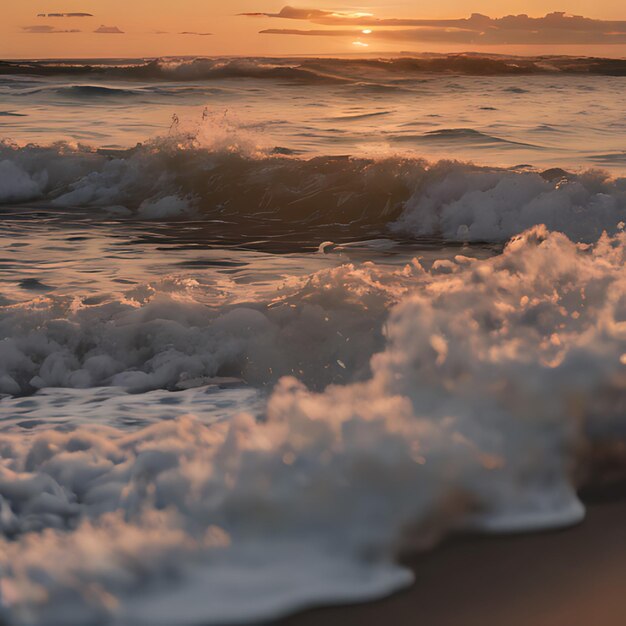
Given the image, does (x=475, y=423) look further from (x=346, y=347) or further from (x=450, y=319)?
(x=346, y=347)

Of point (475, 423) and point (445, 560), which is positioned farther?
point (475, 423)

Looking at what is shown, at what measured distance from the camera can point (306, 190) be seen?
Answer: 11.5 metres

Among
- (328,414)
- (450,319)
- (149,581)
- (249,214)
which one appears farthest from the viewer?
(249,214)

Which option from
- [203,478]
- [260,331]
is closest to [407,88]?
[260,331]

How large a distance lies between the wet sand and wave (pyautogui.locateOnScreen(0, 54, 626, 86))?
3576cm

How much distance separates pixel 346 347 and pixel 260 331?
494mm

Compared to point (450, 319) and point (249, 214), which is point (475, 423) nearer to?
point (450, 319)

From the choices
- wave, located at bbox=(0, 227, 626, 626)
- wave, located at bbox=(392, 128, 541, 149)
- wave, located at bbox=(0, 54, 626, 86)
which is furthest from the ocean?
wave, located at bbox=(0, 54, 626, 86)

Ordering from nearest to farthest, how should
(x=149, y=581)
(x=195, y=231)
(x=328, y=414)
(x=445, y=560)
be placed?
(x=149, y=581), (x=445, y=560), (x=328, y=414), (x=195, y=231)

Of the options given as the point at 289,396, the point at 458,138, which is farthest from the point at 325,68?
the point at 289,396

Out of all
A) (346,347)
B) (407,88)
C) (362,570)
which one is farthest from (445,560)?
(407,88)

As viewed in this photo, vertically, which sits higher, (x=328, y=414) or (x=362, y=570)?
(x=328, y=414)

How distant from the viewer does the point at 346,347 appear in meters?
4.79

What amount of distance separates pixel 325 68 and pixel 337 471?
43774mm
